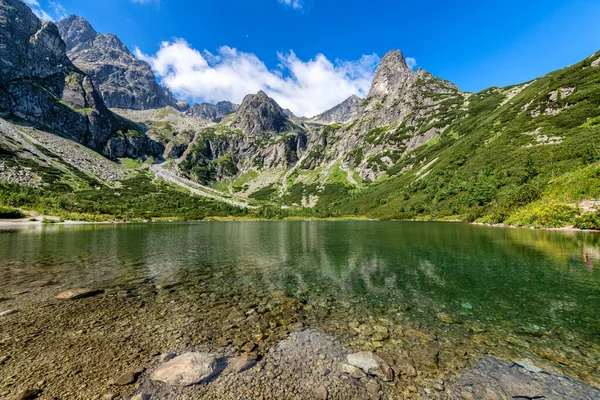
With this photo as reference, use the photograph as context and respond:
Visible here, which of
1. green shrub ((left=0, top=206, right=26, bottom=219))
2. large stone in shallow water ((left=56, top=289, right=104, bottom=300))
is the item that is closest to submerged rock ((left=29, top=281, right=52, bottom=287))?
large stone in shallow water ((left=56, top=289, right=104, bottom=300))

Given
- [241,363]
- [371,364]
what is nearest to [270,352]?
[241,363]

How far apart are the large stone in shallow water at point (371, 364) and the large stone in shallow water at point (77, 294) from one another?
16.6 metres

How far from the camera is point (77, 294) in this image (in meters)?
16.1

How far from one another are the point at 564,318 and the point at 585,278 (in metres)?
10.6

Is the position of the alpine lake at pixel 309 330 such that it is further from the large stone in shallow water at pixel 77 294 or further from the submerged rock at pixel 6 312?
the large stone in shallow water at pixel 77 294

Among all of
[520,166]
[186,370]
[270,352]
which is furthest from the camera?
[520,166]

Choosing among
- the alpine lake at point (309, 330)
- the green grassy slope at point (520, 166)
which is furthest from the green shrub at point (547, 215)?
the alpine lake at point (309, 330)

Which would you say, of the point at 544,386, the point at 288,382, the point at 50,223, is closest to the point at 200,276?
the point at 288,382

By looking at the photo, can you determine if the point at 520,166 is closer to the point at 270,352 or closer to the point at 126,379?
the point at 270,352

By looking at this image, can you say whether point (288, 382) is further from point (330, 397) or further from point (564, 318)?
point (564, 318)

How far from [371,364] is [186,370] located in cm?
609

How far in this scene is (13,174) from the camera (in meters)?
181

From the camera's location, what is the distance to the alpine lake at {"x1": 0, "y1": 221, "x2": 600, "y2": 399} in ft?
24.9

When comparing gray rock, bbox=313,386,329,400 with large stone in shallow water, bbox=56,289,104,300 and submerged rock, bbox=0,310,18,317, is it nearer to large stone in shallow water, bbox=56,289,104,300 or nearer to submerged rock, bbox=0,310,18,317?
submerged rock, bbox=0,310,18,317
